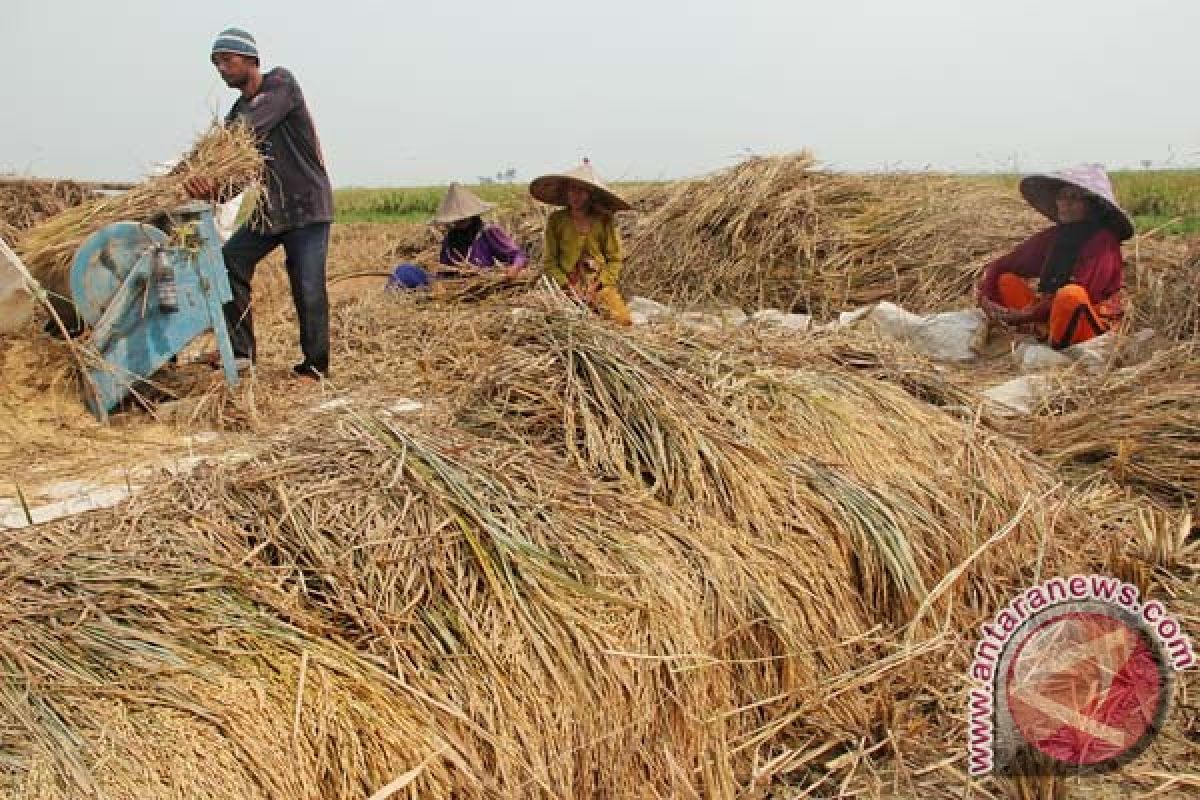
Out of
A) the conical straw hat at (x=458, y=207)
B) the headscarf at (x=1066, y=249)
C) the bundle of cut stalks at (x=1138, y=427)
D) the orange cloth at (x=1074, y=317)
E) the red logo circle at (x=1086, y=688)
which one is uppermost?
the conical straw hat at (x=458, y=207)

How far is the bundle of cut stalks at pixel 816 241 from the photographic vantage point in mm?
7371

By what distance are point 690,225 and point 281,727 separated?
678 cm

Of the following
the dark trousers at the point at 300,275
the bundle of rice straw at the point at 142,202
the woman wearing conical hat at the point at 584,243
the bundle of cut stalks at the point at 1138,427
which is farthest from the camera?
the woman wearing conical hat at the point at 584,243

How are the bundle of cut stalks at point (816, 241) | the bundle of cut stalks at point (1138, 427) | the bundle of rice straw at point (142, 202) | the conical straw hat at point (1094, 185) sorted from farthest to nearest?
the bundle of cut stalks at point (816, 241) < the conical straw hat at point (1094, 185) < the bundle of rice straw at point (142, 202) < the bundle of cut stalks at point (1138, 427)

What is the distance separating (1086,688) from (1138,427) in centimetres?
167

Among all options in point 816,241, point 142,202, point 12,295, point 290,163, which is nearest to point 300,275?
point 290,163

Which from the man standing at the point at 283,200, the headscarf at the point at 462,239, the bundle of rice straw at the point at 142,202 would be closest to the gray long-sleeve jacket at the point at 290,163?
the man standing at the point at 283,200

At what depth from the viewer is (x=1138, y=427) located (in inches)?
142

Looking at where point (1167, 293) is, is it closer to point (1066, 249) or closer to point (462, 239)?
point (1066, 249)

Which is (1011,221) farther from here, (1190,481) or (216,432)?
(216,432)

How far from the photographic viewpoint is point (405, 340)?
562 centimetres

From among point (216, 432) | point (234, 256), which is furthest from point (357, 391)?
point (234, 256)

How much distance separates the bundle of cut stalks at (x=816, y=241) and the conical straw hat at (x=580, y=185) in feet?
6.97

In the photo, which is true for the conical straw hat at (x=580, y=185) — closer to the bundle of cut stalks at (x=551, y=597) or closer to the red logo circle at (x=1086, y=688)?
the bundle of cut stalks at (x=551, y=597)
